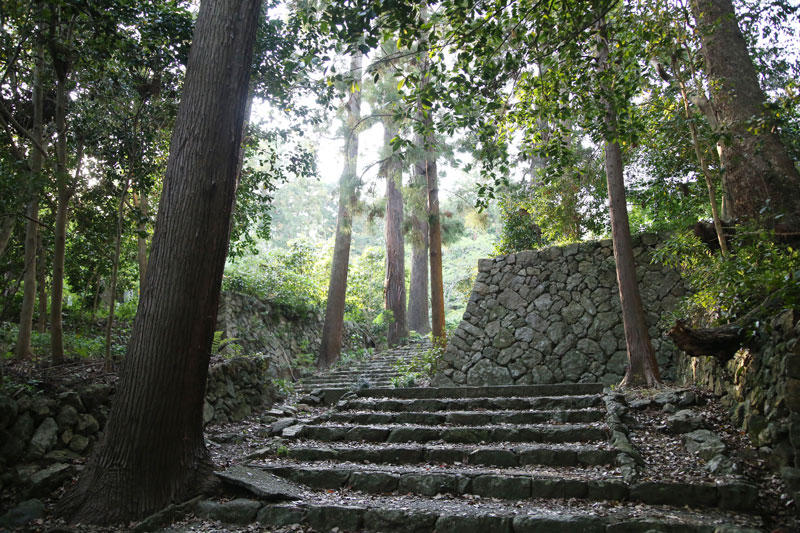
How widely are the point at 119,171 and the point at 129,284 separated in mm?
2674

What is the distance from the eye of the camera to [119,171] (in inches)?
262

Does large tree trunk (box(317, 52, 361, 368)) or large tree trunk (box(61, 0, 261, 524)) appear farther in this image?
large tree trunk (box(317, 52, 361, 368))

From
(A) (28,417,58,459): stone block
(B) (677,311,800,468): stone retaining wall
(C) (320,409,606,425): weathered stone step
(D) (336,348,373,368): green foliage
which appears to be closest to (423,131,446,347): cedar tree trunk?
(D) (336,348,373,368): green foliage

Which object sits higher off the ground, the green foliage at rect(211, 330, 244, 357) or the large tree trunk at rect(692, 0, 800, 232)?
the large tree trunk at rect(692, 0, 800, 232)

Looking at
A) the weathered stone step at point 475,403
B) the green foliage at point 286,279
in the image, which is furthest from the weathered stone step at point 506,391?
the green foliage at point 286,279

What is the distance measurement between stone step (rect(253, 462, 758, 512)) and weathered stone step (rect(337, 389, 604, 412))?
1587 millimetres

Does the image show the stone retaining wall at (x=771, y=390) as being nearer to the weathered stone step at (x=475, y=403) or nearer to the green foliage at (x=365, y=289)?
the weathered stone step at (x=475, y=403)

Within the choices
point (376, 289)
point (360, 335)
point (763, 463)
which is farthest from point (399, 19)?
point (376, 289)

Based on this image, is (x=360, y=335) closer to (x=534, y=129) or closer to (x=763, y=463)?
(x=534, y=129)

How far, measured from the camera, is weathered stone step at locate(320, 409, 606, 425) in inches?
183

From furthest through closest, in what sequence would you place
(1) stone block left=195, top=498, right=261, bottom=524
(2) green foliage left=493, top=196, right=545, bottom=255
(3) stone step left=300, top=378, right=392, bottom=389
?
(2) green foliage left=493, top=196, right=545, bottom=255 < (3) stone step left=300, top=378, right=392, bottom=389 < (1) stone block left=195, top=498, right=261, bottom=524

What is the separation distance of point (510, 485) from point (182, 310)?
2637mm

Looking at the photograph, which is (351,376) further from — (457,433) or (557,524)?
(557,524)

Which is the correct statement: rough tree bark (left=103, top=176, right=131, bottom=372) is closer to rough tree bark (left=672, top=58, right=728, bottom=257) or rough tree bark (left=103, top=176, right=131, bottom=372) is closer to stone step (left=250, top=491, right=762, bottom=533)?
stone step (left=250, top=491, right=762, bottom=533)
